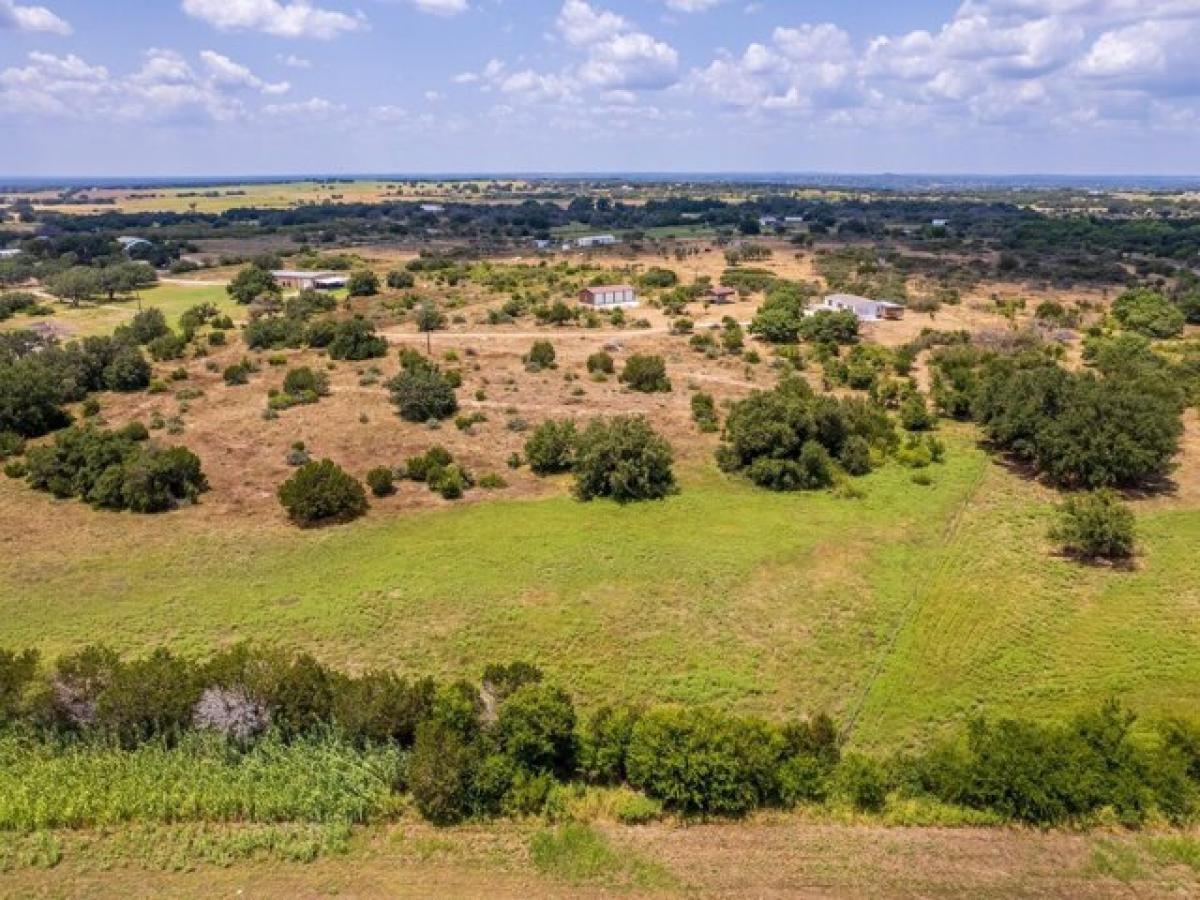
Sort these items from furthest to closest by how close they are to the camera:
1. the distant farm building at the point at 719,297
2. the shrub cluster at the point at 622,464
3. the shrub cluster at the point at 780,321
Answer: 1. the distant farm building at the point at 719,297
2. the shrub cluster at the point at 780,321
3. the shrub cluster at the point at 622,464

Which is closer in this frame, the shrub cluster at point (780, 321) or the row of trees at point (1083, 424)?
the row of trees at point (1083, 424)

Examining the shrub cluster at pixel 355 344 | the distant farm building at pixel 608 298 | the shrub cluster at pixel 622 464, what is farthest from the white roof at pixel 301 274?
the shrub cluster at pixel 622 464

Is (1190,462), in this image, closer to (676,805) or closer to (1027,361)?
(1027,361)

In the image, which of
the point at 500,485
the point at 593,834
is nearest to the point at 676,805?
the point at 593,834

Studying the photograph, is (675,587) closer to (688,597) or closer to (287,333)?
(688,597)

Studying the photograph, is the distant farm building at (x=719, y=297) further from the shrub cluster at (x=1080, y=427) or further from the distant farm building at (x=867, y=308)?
the shrub cluster at (x=1080, y=427)

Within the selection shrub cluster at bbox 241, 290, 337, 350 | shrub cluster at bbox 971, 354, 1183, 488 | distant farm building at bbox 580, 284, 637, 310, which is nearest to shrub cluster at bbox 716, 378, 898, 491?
shrub cluster at bbox 971, 354, 1183, 488
